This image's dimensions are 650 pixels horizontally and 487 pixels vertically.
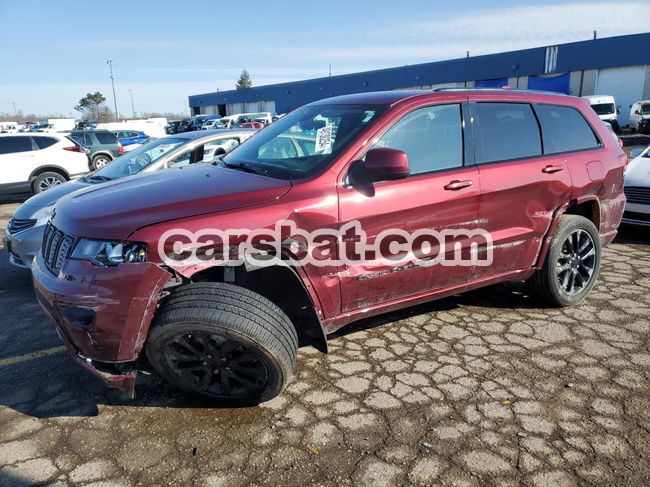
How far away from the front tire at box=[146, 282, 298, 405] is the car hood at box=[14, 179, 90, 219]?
3.34 meters

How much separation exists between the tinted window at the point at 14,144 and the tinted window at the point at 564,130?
10.9 metres

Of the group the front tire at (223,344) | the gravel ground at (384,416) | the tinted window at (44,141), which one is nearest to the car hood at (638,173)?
the gravel ground at (384,416)

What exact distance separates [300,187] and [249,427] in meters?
1.39

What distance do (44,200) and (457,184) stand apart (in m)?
4.42

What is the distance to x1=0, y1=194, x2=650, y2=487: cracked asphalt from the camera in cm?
239

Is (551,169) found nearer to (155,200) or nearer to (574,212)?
(574,212)

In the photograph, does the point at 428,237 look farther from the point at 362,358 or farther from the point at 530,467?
the point at 530,467

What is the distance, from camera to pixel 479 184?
3451 mm

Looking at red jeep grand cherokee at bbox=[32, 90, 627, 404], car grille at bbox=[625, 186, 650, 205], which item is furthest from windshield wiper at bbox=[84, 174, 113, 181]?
car grille at bbox=[625, 186, 650, 205]

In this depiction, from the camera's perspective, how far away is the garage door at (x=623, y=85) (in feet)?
105

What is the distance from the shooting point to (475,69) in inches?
1551

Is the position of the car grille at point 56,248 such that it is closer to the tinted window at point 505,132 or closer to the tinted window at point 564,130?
the tinted window at point 505,132

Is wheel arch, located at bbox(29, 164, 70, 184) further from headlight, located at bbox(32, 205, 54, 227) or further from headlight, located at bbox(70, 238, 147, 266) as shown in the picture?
headlight, located at bbox(70, 238, 147, 266)

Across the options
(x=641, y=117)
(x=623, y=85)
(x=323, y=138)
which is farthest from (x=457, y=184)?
(x=623, y=85)
